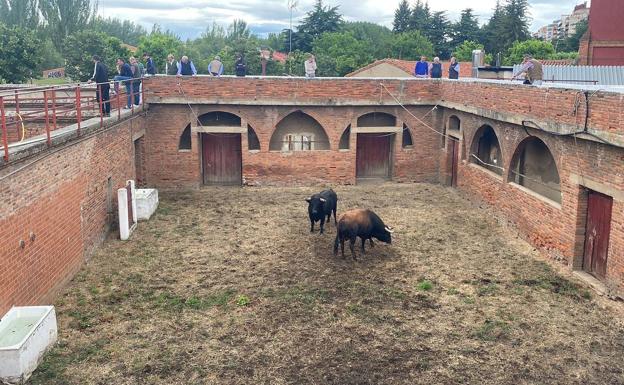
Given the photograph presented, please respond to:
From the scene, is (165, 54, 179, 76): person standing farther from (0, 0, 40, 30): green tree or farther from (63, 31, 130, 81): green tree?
(0, 0, 40, 30): green tree

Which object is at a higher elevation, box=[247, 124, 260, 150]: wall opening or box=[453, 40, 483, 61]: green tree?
box=[453, 40, 483, 61]: green tree

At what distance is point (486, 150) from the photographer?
762 inches

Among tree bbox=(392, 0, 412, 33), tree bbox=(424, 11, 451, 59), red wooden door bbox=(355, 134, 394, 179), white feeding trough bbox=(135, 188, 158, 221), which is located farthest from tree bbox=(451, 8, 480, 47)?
white feeding trough bbox=(135, 188, 158, 221)

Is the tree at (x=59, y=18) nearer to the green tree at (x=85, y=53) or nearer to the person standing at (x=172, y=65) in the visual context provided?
the green tree at (x=85, y=53)

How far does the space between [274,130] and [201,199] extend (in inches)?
152

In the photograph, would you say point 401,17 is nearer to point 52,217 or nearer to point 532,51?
point 532,51

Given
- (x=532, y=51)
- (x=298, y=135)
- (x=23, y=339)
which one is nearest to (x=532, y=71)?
(x=298, y=135)

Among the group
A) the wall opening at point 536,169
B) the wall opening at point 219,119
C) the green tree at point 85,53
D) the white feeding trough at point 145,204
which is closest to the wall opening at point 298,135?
the wall opening at point 219,119

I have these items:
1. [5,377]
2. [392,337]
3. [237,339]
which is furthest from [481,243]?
[5,377]

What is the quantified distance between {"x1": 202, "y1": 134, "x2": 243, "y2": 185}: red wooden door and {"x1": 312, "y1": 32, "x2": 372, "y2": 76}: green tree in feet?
93.9

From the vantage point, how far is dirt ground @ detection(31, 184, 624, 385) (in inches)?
348

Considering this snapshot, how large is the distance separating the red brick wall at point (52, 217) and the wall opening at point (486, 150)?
37.3 ft

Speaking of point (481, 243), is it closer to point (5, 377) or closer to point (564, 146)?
point (564, 146)

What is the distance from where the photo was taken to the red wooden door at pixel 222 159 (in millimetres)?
21812
